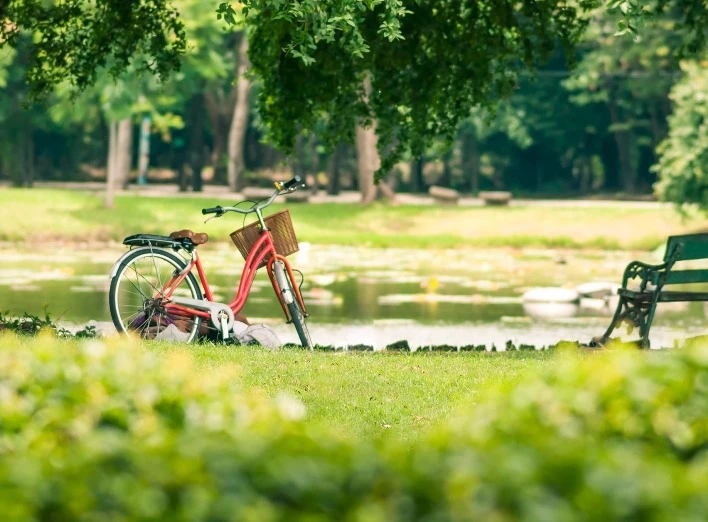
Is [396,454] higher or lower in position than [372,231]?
higher

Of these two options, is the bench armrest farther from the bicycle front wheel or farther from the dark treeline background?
the dark treeline background

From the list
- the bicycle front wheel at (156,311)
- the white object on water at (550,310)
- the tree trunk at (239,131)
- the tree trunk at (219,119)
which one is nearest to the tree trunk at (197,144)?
the tree trunk at (219,119)

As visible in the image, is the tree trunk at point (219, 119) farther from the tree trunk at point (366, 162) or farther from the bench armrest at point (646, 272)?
the bench armrest at point (646, 272)

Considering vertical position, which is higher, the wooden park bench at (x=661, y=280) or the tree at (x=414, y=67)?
the tree at (x=414, y=67)

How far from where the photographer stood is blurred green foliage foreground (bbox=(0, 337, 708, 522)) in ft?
11.4

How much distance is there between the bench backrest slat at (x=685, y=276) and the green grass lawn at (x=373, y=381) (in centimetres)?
253

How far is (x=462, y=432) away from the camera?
163 inches

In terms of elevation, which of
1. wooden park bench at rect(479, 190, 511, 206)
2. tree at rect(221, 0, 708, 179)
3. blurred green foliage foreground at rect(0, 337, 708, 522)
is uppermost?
tree at rect(221, 0, 708, 179)

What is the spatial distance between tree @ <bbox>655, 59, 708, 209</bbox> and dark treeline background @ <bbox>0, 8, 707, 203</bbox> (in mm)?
738

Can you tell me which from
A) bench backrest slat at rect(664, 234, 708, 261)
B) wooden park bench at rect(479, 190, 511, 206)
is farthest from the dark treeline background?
bench backrest slat at rect(664, 234, 708, 261)

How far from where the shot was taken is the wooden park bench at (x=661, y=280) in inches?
536

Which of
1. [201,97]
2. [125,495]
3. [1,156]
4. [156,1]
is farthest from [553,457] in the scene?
[1,156]

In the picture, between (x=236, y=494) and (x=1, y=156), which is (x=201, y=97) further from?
(x=236, y=494)

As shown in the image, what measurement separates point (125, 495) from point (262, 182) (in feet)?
187
